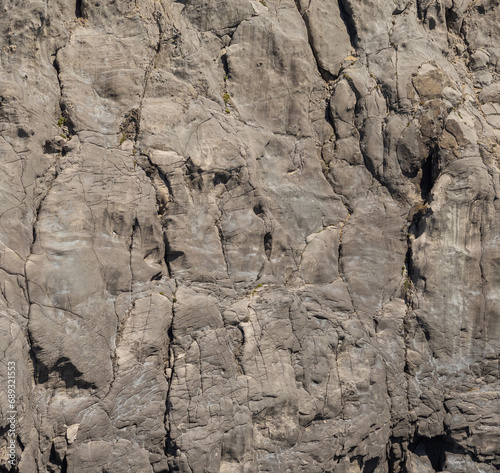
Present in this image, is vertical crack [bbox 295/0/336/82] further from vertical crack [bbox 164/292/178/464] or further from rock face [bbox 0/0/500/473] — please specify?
vertical crack [bbox 164/292/178/464]

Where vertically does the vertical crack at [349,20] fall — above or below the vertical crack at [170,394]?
above

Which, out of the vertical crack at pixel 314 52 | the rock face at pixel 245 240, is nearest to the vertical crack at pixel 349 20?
the rock face at pixel 245 240

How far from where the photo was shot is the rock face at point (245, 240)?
11.8 metres

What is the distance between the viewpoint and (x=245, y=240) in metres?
13.2

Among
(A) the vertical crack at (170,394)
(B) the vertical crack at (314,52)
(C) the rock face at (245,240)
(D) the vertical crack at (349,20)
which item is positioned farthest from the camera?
(D) the vertical crack at (349,20)

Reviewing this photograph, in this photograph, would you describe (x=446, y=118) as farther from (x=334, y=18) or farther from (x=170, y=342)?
(x=170, y=342)

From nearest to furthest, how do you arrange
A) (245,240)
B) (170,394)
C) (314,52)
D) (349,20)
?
(170,394), (245,240), (314,52), (349,20)

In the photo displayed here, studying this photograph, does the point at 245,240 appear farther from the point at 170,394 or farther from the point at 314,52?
the point at 314,52

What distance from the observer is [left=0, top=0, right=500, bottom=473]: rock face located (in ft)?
38.8

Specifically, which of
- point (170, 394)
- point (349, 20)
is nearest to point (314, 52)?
point (349, 20)

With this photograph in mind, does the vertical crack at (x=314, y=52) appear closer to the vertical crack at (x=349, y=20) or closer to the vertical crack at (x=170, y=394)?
the vertical crack at (x=349, y=20)

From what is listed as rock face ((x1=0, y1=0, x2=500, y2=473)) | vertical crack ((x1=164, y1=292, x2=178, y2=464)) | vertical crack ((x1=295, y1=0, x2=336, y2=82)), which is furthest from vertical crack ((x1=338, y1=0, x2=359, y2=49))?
vertical crack ((x1=164, y1=292, x2=178, y2=464))

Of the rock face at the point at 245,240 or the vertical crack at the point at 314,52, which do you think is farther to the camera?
the vertical crack at the point at 314,52

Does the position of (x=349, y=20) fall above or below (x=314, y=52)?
above
